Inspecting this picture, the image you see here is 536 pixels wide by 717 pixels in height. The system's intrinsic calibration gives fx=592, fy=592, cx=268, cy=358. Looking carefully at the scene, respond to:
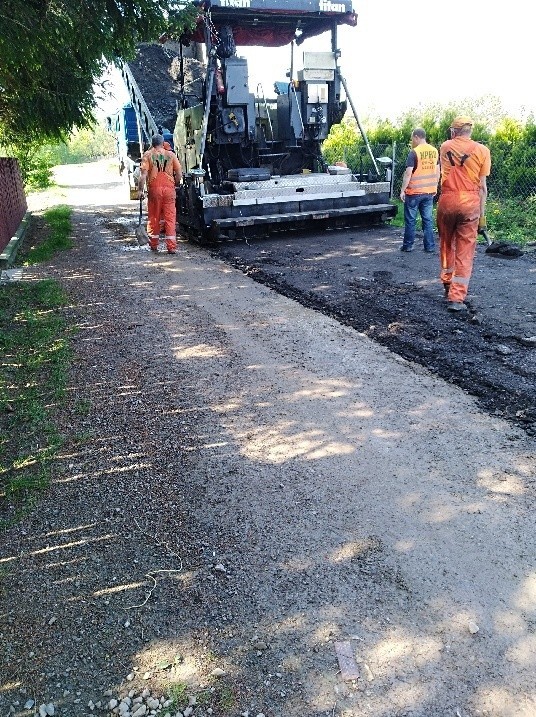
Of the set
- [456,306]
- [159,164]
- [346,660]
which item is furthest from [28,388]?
[159,164]

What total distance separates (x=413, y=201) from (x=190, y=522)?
7.12 meters

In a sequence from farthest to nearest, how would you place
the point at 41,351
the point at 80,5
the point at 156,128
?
the point at 156,128, the point at 41,351, the point at 80,5

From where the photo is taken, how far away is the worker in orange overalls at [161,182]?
31.9ft

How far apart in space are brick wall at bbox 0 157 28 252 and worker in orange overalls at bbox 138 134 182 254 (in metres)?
2.69

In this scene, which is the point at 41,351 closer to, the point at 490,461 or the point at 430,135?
the point at 490,461

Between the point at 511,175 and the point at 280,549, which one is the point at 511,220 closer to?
the point at 511,175

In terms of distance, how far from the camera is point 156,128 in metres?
13.0

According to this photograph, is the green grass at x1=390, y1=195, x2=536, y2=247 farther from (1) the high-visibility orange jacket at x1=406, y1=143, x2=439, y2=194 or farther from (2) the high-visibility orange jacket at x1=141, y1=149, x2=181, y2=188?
(2) the high-visibility orange jacket at x1=141, y1=149, x2=181, y2=188

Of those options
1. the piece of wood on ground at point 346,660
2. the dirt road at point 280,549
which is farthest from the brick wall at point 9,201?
the piece of wood on ground at point 346,660

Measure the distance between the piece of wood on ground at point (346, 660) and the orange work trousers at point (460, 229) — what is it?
4.34 metres

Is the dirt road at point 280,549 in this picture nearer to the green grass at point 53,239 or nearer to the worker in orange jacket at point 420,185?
the worker in orange jacket at point 420,185

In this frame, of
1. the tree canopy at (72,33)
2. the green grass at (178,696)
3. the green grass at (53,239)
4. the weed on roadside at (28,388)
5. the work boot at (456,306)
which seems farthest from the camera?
Result: the green grass at (53,239)

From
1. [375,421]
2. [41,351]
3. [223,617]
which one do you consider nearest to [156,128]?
[41,351]

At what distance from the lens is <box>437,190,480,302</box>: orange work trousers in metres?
5.78
